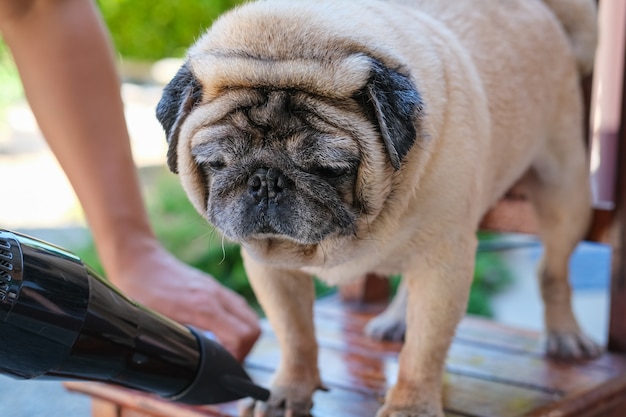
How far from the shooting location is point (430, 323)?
58.0 inches

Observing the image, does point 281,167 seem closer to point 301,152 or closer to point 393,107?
point 301,152

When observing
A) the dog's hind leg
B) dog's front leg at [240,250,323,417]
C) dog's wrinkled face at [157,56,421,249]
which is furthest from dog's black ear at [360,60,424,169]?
the dog's hind leg

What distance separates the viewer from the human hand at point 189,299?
72.7 inches

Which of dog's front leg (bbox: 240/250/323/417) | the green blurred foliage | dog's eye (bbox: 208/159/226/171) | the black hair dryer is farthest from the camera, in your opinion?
the green blurred foliage

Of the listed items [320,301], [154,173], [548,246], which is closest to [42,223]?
[154,173]

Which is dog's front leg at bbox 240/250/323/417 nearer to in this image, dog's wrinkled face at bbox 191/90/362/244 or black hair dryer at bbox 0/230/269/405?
black hair dryer at bbox 0/230/269/405

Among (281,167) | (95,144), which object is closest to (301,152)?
(281,167)

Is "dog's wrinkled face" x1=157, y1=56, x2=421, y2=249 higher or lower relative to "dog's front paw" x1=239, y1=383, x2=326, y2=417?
higher

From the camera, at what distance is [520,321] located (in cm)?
366

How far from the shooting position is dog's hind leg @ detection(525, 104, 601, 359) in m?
2.03

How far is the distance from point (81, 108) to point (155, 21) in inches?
147

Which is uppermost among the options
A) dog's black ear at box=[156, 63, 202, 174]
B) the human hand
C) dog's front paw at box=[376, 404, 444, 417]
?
dog's black ear at box=[156, 63, 202, 174]

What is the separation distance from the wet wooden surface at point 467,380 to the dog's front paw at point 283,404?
0.03 metres

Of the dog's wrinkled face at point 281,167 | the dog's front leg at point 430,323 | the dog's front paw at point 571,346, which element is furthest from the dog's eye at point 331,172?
the dog's front paw at point 571,346
